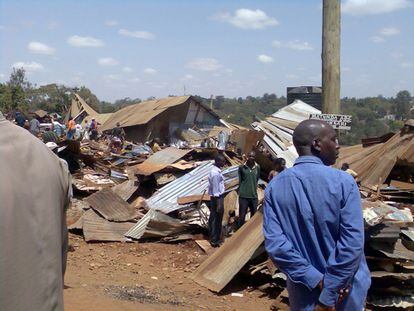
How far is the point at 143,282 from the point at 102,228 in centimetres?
292

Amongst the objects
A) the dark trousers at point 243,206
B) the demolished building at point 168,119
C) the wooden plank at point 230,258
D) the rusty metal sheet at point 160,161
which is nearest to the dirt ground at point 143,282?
the wooden plank at point 230,258

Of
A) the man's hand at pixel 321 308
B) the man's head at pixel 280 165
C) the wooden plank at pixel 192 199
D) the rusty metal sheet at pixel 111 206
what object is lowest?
the rusty metal sheet at pixel 111 206

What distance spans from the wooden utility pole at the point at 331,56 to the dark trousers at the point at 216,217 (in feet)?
12.9

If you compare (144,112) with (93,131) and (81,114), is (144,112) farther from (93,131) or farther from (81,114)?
(81,114)

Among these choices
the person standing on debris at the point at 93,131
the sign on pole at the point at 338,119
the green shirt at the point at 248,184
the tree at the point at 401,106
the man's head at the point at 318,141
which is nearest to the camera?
the man's head at the point at 318,141

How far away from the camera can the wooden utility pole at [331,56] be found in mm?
6602

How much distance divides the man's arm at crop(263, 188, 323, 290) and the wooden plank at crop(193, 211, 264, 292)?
4.74 metres

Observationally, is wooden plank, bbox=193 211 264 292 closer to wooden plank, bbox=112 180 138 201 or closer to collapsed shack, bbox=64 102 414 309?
collapsed shack, bbox=64 102 414 309

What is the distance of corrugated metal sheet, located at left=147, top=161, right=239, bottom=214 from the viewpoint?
11.6 m

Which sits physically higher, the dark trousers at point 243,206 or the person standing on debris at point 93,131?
the person standing on debris at point 93,131

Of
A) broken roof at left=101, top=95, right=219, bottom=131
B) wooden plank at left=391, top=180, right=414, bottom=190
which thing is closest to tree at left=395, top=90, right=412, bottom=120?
broken roof at left=101, top=95, right=219, bottom=131

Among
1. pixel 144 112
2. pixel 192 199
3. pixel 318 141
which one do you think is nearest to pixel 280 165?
pixel 192 199

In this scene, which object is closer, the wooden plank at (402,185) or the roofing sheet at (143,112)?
the wooden plank at (402,185)

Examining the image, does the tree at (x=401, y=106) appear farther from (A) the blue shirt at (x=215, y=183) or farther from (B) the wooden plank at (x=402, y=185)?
(A) the blue shirt at (x=215, y=183)
